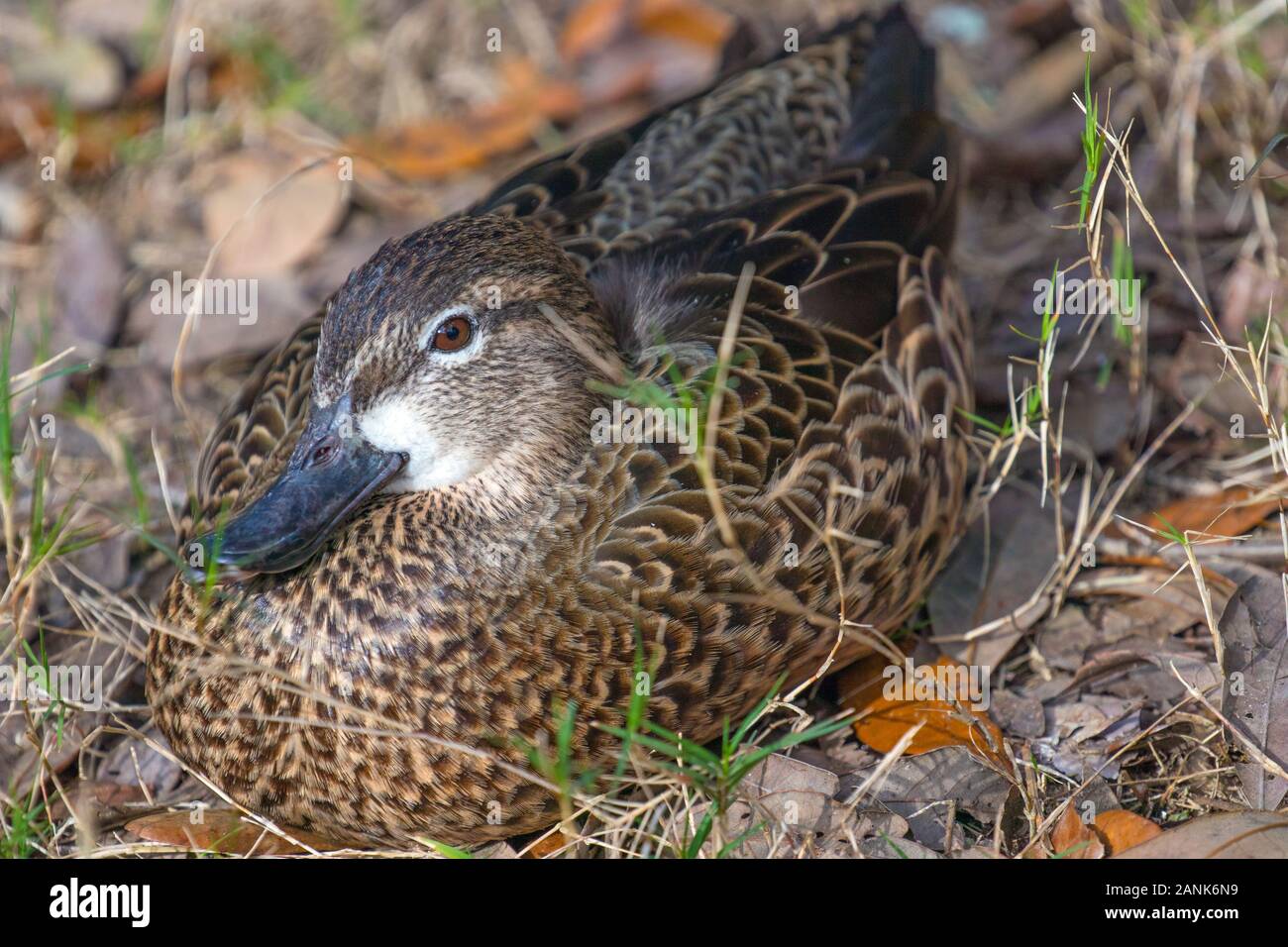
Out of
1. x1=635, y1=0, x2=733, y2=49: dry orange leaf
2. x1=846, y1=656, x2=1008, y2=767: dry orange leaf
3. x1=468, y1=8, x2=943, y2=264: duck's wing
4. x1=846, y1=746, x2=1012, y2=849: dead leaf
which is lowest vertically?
x1=846, y1=746, x2=1012, y2=849: dead leaf

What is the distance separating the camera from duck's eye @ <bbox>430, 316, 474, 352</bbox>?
2.66 meters

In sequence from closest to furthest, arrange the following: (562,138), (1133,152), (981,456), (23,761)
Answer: (23,761) → (981,456) → (1133,152) → (562,138)

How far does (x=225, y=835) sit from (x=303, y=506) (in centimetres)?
76

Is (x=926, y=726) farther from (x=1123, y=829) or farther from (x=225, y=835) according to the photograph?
(x=225, y=835)

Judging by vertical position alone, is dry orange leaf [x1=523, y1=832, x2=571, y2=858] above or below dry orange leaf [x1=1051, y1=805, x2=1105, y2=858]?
above

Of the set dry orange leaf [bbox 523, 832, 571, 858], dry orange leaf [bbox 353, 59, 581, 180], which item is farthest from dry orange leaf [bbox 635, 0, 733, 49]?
dry orange leaf [bbox 523, 832, 571, 858]

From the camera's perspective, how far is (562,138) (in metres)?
4.86

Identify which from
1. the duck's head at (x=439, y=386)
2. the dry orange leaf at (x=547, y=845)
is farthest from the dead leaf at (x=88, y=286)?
the dry orange leaf at (x=547, y=845)

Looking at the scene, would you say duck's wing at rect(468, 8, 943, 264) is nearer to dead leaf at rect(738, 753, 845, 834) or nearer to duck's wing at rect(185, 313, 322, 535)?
duck's wing at rect(185, 313, 322, 535)

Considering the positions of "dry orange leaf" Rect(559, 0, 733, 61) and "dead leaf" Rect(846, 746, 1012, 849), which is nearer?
"dead leaf" Rect(846, 746, 1012, 849)

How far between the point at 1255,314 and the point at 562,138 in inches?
92.8

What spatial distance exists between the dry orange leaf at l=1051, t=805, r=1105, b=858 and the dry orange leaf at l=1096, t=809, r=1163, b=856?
0.08ft
